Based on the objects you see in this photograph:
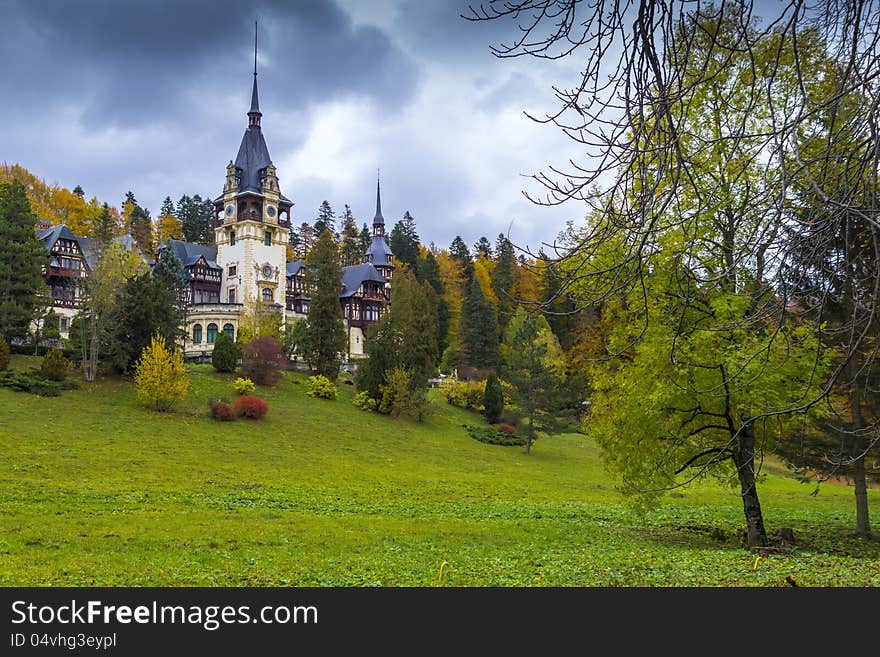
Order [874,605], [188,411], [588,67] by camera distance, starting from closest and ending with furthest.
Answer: [588,67] < [874,605] < [188,411]

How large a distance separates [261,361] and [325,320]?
18.4 ft

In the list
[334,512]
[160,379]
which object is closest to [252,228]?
[160,379]

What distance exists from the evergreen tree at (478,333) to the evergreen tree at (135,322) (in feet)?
90.9

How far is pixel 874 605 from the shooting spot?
4.83 meters

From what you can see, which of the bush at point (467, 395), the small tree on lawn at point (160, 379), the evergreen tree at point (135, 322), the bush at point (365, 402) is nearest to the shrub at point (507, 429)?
the bush at point (467, 395)

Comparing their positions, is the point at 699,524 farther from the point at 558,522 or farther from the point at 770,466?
the point at 770,466

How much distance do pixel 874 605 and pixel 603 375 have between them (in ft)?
34.3

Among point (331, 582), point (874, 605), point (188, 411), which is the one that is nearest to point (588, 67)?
point (874, 605)

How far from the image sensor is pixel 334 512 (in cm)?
1689

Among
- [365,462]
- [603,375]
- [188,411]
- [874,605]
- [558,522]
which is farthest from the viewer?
[188,411]

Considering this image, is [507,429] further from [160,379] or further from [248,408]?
[160,379]

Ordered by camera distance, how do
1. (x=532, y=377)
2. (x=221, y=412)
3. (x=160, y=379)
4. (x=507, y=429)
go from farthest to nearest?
(x=507, y=429) < (x=532, y=377) < (x=221, y=412) < (x=160, y=379)

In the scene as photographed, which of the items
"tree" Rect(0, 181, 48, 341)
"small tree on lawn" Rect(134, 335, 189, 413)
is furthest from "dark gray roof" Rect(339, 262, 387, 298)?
"small tree on lawn" Rect(134, 335, 189, 413)

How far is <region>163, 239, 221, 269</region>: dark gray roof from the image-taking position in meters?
64.6
